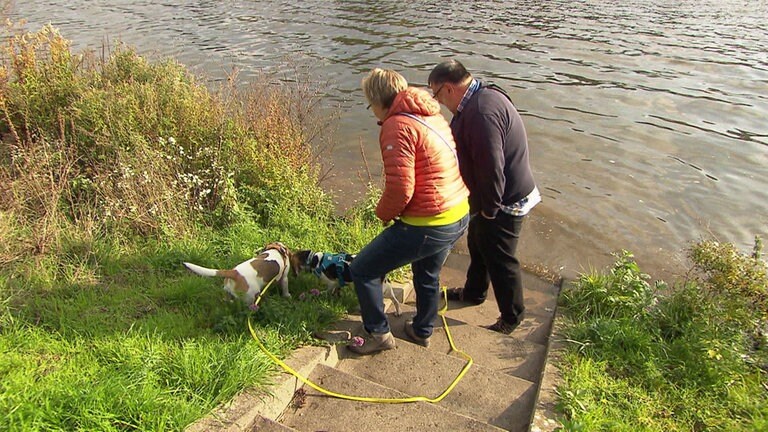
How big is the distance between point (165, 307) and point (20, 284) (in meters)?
1.22

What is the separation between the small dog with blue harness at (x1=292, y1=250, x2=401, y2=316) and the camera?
14.4ft

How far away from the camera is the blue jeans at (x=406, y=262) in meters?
3.44

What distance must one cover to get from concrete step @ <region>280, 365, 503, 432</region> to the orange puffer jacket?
117 cm

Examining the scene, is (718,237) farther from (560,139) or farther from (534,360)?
(534,360)

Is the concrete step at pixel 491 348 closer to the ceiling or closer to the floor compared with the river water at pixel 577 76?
closer to the floor

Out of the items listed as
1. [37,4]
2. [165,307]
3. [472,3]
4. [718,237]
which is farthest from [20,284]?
[37,4]

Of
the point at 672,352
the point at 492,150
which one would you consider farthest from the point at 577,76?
the point at 492,150

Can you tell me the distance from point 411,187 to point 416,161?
6.9 inches

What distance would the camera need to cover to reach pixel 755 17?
16.0 m

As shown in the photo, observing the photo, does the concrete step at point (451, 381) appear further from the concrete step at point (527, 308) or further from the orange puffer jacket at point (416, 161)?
the orange puffer jacket at point (416, 161)

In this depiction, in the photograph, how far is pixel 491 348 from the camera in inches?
164

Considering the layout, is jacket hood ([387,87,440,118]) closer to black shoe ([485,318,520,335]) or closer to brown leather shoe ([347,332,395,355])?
brown leather shoe ([347,332,395,355])

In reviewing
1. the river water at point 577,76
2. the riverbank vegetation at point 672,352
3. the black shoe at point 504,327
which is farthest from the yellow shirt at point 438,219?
the river water at point 577,76

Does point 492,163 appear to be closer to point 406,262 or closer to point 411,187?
point 411,187
